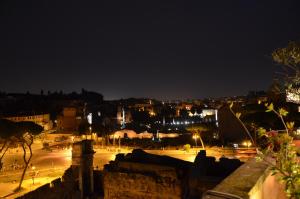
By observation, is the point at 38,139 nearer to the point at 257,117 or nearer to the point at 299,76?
the point at 257,117

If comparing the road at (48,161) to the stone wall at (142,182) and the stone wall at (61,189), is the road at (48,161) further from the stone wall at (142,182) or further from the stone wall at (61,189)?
the stone wall at (142,182)

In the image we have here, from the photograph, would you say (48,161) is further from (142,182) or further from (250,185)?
(250,185)

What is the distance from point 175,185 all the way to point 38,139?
3550cm

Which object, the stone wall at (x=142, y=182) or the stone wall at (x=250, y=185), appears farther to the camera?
the stone wall at (x=142, y=182)

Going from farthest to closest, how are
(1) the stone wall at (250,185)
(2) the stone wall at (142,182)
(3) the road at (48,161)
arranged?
1. (3) the road at (48,161)
2. (2) the stone wall at (142,182)
3. (1) the stone wall at (250,185)

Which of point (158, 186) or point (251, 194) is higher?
point (251, 194)

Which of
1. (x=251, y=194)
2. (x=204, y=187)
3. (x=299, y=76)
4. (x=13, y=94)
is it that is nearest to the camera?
(x=251, y=194)

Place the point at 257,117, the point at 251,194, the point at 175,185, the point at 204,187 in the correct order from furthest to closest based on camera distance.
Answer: the point at 257,117 < the point at 175,185 < the point at 204,187 < the point at 251,194

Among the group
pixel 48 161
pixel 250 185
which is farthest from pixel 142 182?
pixel 48 161

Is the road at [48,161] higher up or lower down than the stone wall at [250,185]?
lower down

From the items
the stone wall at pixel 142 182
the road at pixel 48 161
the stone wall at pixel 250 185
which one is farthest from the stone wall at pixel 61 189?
the stone wall at pixel 250 185

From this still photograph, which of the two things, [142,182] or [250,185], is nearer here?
[250,185]

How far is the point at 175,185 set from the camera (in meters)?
10.8

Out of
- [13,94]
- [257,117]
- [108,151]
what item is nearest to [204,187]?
[257,117]
